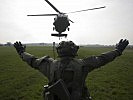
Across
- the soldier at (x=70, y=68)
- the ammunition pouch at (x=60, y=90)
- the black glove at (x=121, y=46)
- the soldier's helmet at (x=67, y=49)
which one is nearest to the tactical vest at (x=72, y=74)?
the soldier at (x=70, y=68)

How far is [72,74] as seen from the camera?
3.98 m

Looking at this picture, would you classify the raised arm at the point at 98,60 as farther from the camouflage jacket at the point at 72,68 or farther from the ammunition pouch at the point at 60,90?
the ammunition pouch at the point at 60,90

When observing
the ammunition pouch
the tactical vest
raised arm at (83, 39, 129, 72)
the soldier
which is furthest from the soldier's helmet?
the ammunition pouch

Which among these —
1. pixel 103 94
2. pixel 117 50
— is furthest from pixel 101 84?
pixel 117 50

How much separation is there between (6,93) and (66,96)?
10.1 meters

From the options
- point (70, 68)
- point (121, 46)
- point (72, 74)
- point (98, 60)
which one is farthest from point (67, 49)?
point (121, 46)

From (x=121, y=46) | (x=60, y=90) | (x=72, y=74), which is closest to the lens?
(x=60, y=90)

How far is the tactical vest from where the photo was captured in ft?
13.0

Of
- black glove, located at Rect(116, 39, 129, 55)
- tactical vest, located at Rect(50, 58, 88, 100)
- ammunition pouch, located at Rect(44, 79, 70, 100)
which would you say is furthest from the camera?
black glove, located at Rect(116, 39, 129, 55)

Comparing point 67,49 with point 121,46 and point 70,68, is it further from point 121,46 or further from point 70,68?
point 121,46

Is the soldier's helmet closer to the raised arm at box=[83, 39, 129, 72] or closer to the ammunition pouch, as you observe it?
the raised arm at box=[83, 39, 129, 72]

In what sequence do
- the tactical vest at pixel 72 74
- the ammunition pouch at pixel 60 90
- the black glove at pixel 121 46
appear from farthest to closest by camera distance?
1. the black glove at pixel 121 46
2. the tactical vest at pixel 72 74
3. the ammunition pouch at pixel 60 90

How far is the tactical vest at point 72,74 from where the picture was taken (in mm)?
3961

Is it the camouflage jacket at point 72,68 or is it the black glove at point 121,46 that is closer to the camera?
the camouflage jacket at point 72,68
